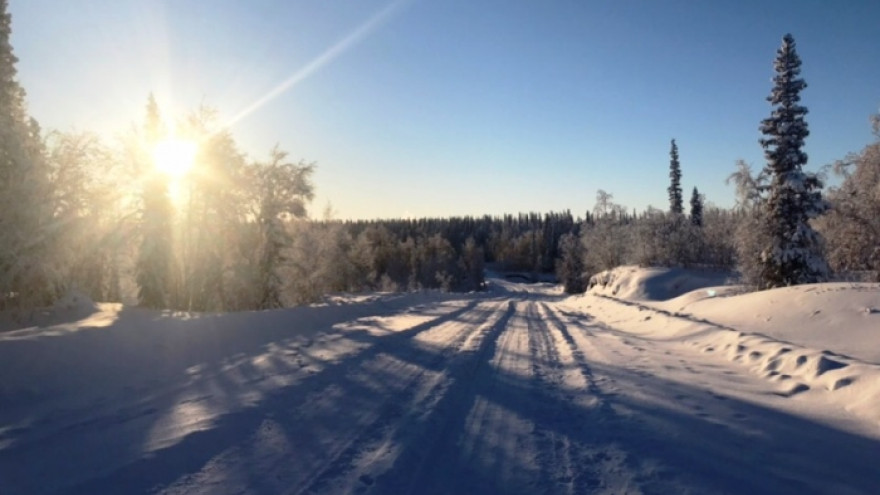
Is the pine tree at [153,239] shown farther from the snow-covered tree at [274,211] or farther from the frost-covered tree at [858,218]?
the frost-covered tree at [858,218]

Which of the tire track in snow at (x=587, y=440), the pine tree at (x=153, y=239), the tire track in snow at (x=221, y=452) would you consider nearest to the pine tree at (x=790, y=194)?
the tire track in snow at (x=587, y=440)

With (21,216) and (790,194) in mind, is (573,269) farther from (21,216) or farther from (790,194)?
(21,216)

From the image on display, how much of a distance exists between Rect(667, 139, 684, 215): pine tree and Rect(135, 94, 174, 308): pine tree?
5869cm

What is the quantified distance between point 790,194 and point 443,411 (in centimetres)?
2876

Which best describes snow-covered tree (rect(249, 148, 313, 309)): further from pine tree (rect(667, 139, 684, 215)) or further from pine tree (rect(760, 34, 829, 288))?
pine tree (rect(667, 139, 684, 215))

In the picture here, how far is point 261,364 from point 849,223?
28120mm

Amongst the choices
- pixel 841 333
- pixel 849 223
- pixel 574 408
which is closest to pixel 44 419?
pixel 574 408

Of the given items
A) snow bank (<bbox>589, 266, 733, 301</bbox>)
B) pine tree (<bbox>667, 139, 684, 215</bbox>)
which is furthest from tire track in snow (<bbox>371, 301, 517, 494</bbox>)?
pine tree (<bbox>667, 139, 684, 215</bbox>)

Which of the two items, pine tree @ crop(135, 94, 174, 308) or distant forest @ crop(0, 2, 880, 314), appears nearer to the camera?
distant forest @ crop(0, 2, 880, 314)

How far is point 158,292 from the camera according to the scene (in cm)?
2822

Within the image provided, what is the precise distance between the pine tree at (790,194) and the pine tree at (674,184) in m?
40.1

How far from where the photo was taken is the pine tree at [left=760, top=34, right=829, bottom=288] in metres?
27.8

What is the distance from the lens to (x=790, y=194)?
28.5 m

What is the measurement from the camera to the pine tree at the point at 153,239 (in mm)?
27453
